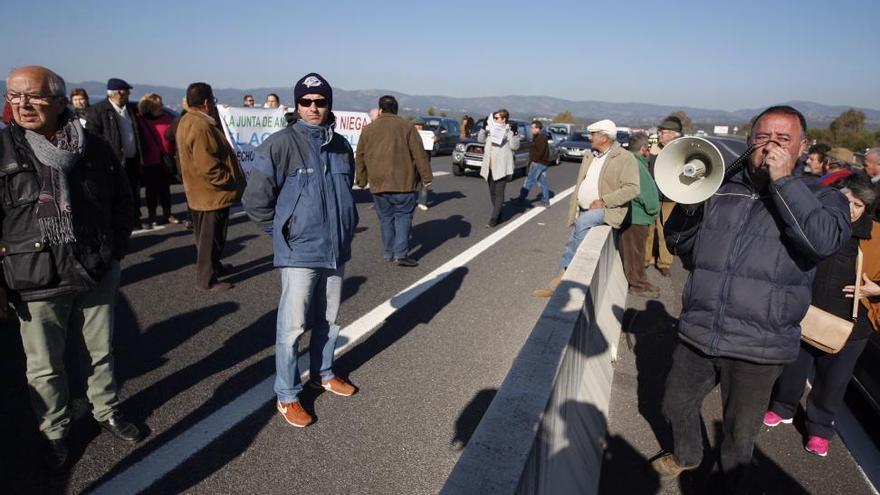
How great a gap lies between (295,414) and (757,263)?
2.66 metres

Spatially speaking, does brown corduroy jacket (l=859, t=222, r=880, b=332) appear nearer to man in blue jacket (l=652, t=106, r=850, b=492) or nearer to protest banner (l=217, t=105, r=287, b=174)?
man in blue jacket (l=652, t=106, r=850, b=492)

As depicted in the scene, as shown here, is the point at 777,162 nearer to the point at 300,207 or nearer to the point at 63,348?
the point at 300,207

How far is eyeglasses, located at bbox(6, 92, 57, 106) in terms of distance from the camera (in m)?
2.55

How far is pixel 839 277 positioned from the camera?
339 cm

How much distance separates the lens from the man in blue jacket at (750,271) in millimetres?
2334

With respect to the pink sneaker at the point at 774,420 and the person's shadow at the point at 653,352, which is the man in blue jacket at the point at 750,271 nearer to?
the person's shadow at the point at 653,352

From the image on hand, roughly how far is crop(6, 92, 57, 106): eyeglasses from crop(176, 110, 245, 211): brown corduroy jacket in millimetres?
2709

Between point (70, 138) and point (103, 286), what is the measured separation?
817mm

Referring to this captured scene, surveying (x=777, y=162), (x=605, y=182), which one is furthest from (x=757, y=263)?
(x=605, y=182)

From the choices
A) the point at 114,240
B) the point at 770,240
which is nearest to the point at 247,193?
the point at 114,240

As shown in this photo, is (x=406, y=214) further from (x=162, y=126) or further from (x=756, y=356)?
(x=756, y=356)

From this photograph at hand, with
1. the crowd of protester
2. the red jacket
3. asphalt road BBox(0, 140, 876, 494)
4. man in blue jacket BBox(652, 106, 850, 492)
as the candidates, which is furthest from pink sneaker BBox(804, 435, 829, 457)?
the red jacket

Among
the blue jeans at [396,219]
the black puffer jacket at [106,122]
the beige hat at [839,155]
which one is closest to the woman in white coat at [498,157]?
the blue jeans at [396,219]

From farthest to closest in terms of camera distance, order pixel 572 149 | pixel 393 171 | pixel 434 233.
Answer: pixel 572 149 → pixel 434 233 → pixel 393 171
